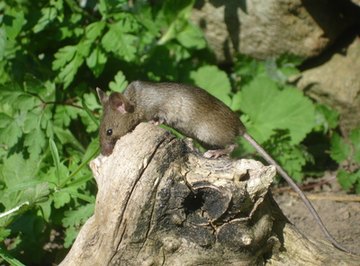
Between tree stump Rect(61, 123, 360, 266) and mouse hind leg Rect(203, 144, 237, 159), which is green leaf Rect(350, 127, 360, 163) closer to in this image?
mouse hind leg Rect(203, 144, 237, 159)

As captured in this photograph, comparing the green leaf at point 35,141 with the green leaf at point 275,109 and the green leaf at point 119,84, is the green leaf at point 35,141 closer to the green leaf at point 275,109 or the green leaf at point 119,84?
the green leaf at point 119,84

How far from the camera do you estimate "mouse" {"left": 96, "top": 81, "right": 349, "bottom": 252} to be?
4848 millimetres

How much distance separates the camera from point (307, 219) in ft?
17.9

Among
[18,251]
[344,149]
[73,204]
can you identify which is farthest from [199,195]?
[344,149]

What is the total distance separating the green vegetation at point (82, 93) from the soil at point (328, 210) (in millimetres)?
177

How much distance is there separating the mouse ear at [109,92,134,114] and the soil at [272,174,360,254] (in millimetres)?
1611

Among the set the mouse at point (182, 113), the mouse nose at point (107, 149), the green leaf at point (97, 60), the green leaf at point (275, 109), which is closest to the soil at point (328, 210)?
the green leaf at point (275, 109)

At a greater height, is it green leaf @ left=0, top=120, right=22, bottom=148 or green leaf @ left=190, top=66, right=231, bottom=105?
green leaf @ left=0, top=120, right=22, bottom=148

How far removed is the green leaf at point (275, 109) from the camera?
582 centimetres

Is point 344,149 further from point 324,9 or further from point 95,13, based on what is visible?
point 95,13

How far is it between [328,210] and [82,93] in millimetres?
2212

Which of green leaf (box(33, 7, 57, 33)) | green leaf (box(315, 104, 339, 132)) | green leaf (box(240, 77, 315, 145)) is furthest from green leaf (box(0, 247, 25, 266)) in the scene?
green leaf (box(315, 104, 339, 132))

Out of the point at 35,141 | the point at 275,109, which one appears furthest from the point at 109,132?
the point at 275,109

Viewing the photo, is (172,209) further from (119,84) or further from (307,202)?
(119,84)
